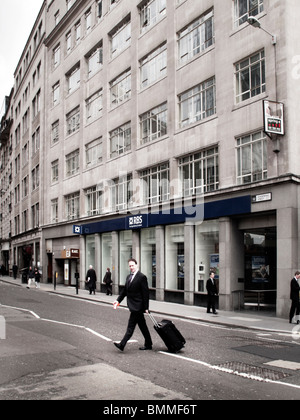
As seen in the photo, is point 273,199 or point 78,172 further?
point 78,172

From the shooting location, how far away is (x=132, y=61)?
95.2ft

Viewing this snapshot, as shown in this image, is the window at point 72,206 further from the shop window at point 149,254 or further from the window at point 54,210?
the shop window at point 149,254

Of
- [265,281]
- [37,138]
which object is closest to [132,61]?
[265,281]

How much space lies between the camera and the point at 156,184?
1033 inches

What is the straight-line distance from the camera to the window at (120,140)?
2950 cm

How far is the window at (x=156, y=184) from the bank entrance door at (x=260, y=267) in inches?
242

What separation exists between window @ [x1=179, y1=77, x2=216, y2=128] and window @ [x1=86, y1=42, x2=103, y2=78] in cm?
1177

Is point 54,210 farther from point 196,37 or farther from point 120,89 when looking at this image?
point 196,37

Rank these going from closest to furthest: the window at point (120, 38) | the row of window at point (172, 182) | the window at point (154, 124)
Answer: the row of window at point (172, 182), the window at point (154, 124), the window at point (120, 38)

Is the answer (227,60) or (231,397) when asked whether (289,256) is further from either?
(231,397)

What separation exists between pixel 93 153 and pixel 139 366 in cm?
2702

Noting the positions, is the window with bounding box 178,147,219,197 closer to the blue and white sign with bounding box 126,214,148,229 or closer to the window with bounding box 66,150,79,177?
the blue and white sign with bounding box 126,214,148,229

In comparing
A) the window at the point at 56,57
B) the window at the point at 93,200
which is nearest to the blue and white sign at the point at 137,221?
the window at the point at 93,200

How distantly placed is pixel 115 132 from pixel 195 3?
1040 centimetres
